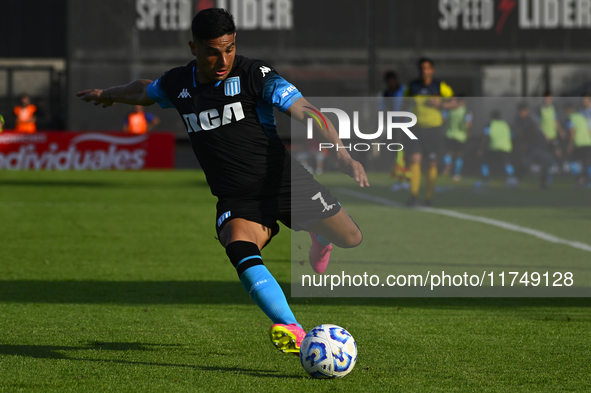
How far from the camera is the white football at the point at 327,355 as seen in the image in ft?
12.3

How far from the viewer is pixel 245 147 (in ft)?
14.7

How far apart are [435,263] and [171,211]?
6109 mm

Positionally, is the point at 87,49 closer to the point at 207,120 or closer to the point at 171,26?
the point at 171,26

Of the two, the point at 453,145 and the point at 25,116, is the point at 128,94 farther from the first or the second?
the point at 25,116

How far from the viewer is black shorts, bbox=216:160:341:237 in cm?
443

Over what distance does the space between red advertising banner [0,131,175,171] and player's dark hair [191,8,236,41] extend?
18336 millimetres

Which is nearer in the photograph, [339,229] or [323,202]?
[323,202]

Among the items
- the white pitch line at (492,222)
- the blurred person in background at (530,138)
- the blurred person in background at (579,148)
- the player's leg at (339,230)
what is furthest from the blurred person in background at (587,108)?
the player's leg at (339,230)

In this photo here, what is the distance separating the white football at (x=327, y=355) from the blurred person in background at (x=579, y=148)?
14.9 metres

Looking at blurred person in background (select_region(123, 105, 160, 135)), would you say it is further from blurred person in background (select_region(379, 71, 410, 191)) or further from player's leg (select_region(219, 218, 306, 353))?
player's leg (select_region(219, 218, 306, 353))

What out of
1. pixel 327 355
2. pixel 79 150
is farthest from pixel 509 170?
pixel 327 355

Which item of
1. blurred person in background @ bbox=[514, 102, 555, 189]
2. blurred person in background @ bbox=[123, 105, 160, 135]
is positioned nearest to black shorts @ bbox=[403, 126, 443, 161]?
blurred person in background @ bbox=[514, 102, 555, 189]

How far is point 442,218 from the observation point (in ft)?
37.3

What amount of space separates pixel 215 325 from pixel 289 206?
3.18ft
